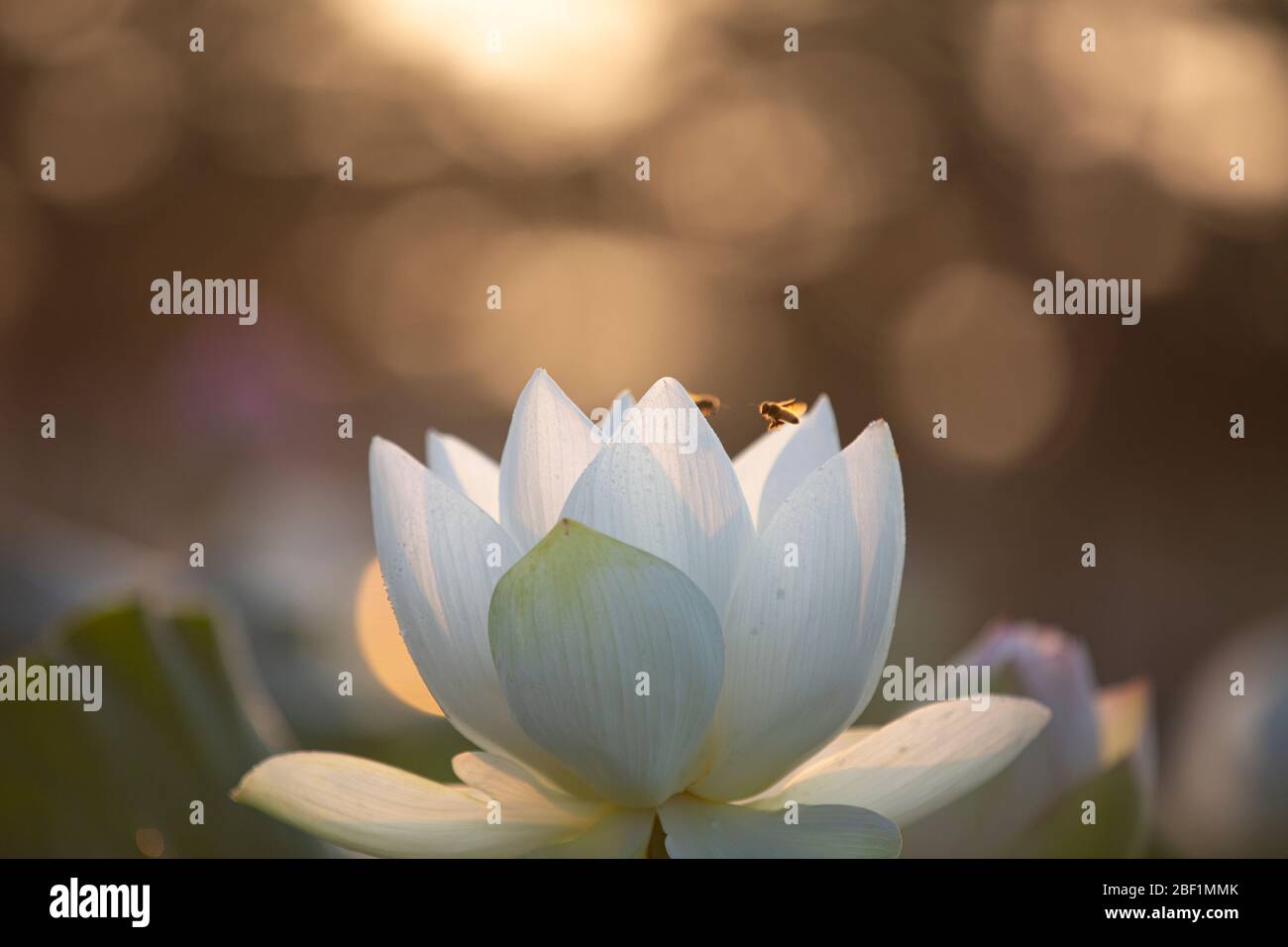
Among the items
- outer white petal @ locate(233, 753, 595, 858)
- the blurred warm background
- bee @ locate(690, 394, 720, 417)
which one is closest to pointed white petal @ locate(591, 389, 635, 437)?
bee @ locate(690, 394, 720, 417)

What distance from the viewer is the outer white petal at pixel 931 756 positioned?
322 mm

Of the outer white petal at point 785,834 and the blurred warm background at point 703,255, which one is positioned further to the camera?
the blurred warm background at point 703,255

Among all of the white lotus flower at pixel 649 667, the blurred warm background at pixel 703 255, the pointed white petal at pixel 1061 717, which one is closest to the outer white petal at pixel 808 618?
the white lotus flower at pixel 649 667

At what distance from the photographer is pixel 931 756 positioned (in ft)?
1.05

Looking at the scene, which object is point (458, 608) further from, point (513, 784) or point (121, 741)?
A: point (121, 741)

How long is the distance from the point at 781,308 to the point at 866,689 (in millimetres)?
1597

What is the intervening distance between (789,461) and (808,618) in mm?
92

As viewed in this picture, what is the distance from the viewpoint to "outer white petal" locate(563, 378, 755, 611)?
308mm

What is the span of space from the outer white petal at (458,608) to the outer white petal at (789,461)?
3.8 inches

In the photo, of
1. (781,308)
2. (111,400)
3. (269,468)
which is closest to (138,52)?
(111,400)

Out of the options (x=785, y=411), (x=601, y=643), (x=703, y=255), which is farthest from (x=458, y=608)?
(x=703, y=255)

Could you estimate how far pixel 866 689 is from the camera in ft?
1.05

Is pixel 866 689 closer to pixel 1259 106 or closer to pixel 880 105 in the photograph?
pixel 1259 106

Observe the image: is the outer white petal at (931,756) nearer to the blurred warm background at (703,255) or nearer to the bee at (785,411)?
the bee at (785,411)
